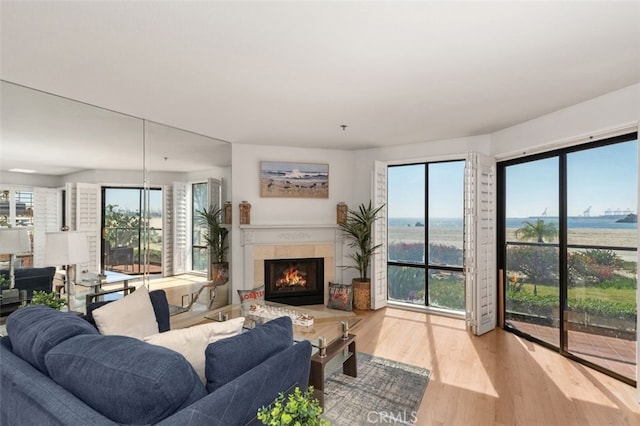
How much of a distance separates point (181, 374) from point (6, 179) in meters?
2.86

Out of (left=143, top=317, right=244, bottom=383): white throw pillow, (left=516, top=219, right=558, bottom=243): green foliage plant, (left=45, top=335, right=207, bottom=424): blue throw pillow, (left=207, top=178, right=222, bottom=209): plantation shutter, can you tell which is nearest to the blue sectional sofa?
(left=45, top=335, right=207, bottom=424): blue throw pillow

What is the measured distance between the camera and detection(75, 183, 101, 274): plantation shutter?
3258mm

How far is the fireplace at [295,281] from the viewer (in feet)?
16.7

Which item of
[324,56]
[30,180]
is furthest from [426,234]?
[30,180]

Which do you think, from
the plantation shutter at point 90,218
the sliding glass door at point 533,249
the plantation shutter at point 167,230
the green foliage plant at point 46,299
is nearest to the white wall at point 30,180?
the plantation shutter at point 90,218

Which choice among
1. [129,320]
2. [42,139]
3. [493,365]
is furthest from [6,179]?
[493,365]

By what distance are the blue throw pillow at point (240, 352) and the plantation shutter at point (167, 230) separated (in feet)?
9.42

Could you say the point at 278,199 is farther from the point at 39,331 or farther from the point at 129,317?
the point at 39,331

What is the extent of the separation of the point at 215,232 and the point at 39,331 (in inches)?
127

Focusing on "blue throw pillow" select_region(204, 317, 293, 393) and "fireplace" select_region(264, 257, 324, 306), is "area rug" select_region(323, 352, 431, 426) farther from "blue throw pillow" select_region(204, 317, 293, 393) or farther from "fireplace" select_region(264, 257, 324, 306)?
"fireplace" select_region(264, 257, 324, 306)

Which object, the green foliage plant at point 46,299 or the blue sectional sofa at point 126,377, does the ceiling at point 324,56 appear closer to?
the blue sectional sofa at point 126,377

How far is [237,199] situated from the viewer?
4.88 meters

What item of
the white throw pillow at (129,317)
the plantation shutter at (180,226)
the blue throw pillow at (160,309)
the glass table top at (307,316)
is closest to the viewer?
the white throw pillow at (129,317)

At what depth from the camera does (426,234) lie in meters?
4.90
